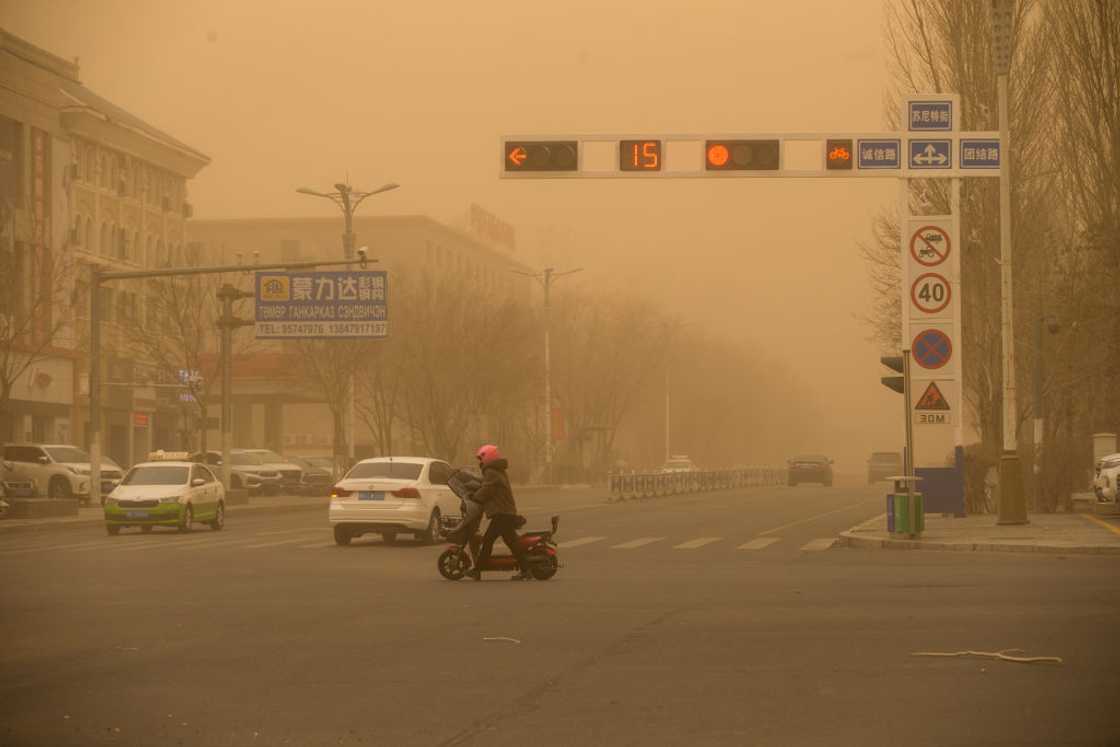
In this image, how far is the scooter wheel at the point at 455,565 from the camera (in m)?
22.1

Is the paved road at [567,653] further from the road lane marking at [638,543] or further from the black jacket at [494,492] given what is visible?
the road lane marking at [638,543]

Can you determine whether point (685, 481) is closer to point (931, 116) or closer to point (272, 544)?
point (931, 116)

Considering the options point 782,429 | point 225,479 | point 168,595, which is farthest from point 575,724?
point 782,429

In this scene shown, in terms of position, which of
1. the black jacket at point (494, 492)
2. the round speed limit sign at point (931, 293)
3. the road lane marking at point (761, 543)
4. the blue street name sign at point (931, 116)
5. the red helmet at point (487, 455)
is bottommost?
the road lane marking at point (761, 543)

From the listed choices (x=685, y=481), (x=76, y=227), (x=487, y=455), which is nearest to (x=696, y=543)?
(x=487, y=455)

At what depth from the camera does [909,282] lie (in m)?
34.8

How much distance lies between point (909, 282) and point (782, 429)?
442ft

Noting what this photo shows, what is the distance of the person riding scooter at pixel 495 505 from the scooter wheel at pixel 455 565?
0.35 feet

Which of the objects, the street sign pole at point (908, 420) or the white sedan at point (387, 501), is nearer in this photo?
the street sign pole at point (908, 420)

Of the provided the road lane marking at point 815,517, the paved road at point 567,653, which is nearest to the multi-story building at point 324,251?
the road lane marking at point 815,517

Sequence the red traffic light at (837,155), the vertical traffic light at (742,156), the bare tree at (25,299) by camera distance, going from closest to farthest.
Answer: the vertical traffic light at (742,156)
the red traffic light at (837,155)
the bare tree at (25,299)

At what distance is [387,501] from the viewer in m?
30.8

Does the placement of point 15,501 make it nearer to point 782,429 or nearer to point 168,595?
point 168,595

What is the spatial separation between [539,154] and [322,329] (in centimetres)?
2471
